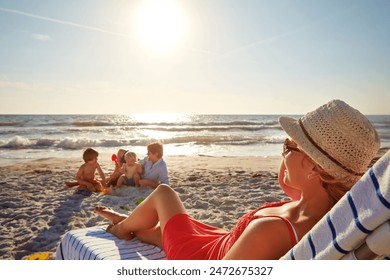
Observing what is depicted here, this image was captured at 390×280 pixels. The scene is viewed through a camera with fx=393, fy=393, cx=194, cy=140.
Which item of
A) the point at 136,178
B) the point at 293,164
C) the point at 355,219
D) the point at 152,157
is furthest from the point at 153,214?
the point at 136,178

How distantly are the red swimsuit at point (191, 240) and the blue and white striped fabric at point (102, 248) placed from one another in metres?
0.13

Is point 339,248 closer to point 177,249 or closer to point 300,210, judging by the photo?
point 300,210

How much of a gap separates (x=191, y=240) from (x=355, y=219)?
2.64ft

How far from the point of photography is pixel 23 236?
101 inches

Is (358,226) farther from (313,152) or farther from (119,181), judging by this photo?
(119,181)

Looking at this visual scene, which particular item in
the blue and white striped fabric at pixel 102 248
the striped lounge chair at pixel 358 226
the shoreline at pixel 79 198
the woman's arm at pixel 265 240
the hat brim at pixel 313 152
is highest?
the hat brim at pixel 313 152

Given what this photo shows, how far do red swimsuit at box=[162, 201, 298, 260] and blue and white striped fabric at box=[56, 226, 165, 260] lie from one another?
13 cm

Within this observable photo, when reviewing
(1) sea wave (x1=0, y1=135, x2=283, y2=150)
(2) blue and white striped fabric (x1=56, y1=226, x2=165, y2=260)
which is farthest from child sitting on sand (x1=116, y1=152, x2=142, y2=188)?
(1) sea wave (x1=0, y1=135, x2=283, y2=150)

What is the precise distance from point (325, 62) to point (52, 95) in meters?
2.91

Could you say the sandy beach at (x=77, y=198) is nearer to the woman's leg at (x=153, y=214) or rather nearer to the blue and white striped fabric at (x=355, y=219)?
the woman's leg at (x=153, y=214)

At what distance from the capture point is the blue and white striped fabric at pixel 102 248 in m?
1.58

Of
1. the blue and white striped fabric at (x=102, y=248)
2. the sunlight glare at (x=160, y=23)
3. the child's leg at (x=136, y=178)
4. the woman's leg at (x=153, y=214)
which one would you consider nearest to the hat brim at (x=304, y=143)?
the woman's leg at (x=153, y=214)

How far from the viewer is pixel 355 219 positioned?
82 centimetres
